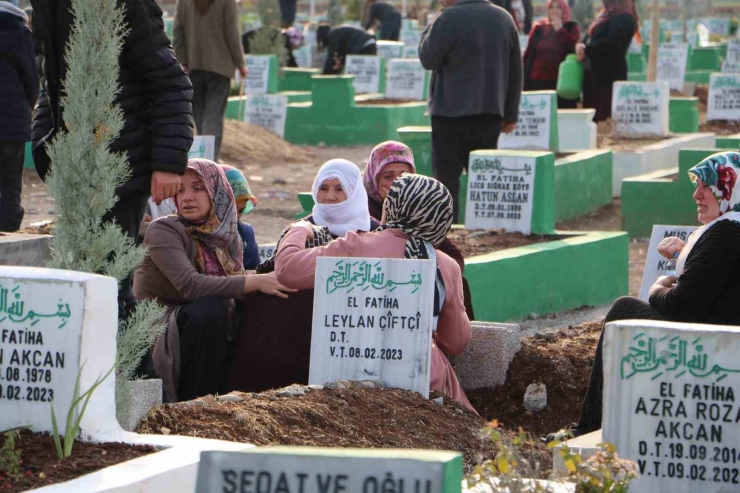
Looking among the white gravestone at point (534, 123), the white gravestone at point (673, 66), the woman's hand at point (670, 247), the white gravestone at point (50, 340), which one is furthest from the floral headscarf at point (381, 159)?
the white gravestone at point (673, 66)

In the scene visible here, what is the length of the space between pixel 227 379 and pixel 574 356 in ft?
5.34

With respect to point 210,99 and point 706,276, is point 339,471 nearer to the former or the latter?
point 706,276

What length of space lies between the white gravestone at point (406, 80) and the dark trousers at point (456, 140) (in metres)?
9.90

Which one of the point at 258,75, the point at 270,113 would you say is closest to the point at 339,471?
the point at 270,113

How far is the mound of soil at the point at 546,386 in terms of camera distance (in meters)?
5.96

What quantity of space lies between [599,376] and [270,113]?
12.4m

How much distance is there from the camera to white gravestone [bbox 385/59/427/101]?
19375 mm

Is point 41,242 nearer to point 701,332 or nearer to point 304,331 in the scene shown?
point 304,331

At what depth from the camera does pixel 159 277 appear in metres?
5.79

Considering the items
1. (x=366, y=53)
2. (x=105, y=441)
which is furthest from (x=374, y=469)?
(x=366, y=53)

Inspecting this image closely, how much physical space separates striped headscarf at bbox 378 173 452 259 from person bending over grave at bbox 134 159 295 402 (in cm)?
61

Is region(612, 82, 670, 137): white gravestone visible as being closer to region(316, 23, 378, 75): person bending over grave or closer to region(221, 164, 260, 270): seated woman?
region(221, 164, 260, 270): seated woman

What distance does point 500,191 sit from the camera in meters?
8.98

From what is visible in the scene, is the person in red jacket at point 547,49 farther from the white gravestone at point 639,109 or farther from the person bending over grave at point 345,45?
the person bending over grave at point 345,45
